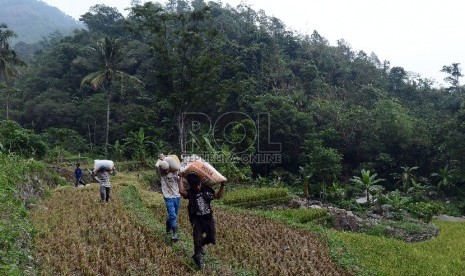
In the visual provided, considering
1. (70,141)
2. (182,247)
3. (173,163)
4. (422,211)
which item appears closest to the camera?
(182,247)

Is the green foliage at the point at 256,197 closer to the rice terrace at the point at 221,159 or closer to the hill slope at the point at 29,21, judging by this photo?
the rice terrace at the point at 221,159

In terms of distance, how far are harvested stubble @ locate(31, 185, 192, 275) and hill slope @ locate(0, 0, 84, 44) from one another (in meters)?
144

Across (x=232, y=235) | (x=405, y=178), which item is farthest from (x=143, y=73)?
(x=232, y=235)

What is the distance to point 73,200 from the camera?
39.9 feet

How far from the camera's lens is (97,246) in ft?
23.6

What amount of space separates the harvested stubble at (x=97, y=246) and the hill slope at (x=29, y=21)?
14365 centimetres

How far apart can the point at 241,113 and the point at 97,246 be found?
28.8 meters

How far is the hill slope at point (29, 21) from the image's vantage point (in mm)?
150125

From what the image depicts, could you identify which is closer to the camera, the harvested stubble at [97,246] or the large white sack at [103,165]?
the harvested stubble at [97,246]

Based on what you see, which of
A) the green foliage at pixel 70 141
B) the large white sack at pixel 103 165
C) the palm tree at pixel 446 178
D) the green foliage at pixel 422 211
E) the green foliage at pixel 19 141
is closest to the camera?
the large white sack at pixel 103 165

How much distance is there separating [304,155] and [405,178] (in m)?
7.58

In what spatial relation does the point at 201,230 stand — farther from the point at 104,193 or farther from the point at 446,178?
the point at 446,178

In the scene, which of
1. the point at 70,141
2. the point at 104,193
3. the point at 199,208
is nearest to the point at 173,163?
the point at 199,208

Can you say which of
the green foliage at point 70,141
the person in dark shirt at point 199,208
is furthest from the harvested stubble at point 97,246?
the green foliage at point 70,141
